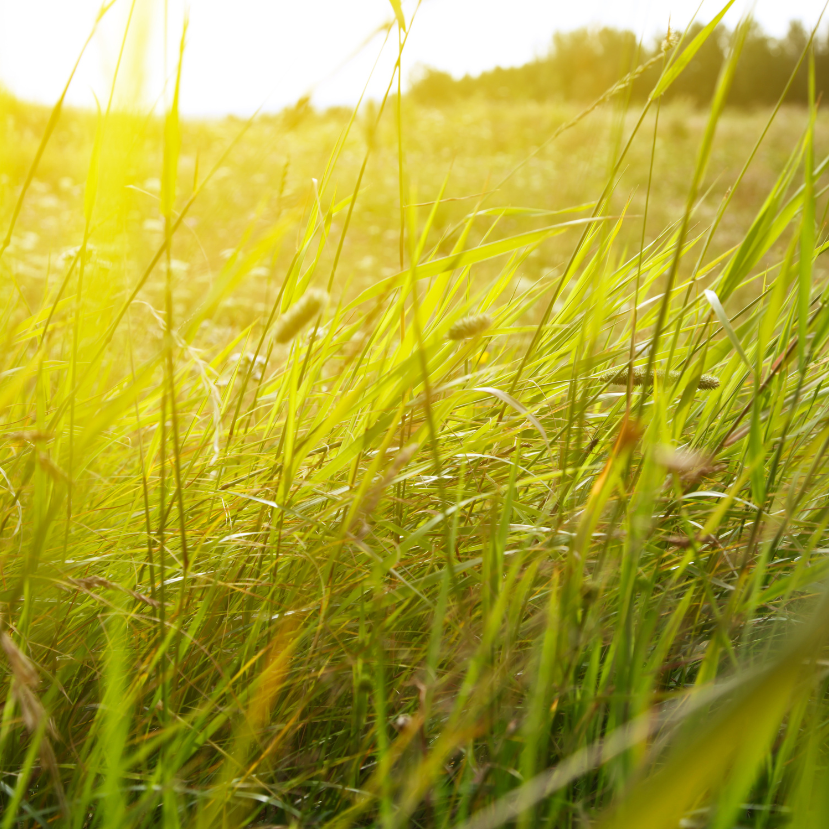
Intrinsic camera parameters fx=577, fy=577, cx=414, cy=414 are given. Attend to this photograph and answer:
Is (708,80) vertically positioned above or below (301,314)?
above

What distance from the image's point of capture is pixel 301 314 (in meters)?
0.39

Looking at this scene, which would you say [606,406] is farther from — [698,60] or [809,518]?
[698,60]

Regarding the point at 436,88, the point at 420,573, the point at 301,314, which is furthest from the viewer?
the point at 436,88

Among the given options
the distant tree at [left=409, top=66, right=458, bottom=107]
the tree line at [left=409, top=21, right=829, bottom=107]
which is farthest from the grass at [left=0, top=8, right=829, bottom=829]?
the distant tree at [left=409, top=66, right=458, bottom=107]

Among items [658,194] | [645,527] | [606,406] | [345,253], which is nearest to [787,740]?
[645,527]

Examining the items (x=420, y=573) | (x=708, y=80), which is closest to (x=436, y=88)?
(x=708, y=80)

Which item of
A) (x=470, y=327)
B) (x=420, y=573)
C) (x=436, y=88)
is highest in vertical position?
(x=436, y=88)

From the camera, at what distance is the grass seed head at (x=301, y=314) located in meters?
0.38

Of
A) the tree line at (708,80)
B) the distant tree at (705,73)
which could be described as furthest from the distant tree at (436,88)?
the distant tree at (705,73)

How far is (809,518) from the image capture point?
0.60 m

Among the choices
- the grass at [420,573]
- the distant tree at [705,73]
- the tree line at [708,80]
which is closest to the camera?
the grass at [420,573]

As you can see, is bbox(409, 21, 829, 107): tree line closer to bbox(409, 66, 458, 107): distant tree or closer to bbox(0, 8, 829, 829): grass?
bbox(409, 66, 458, 107): distant tree

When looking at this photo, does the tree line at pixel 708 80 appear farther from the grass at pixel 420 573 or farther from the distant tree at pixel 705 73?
the grass at pixel 420 573

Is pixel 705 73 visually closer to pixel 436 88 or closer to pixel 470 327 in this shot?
pixel 436 88
